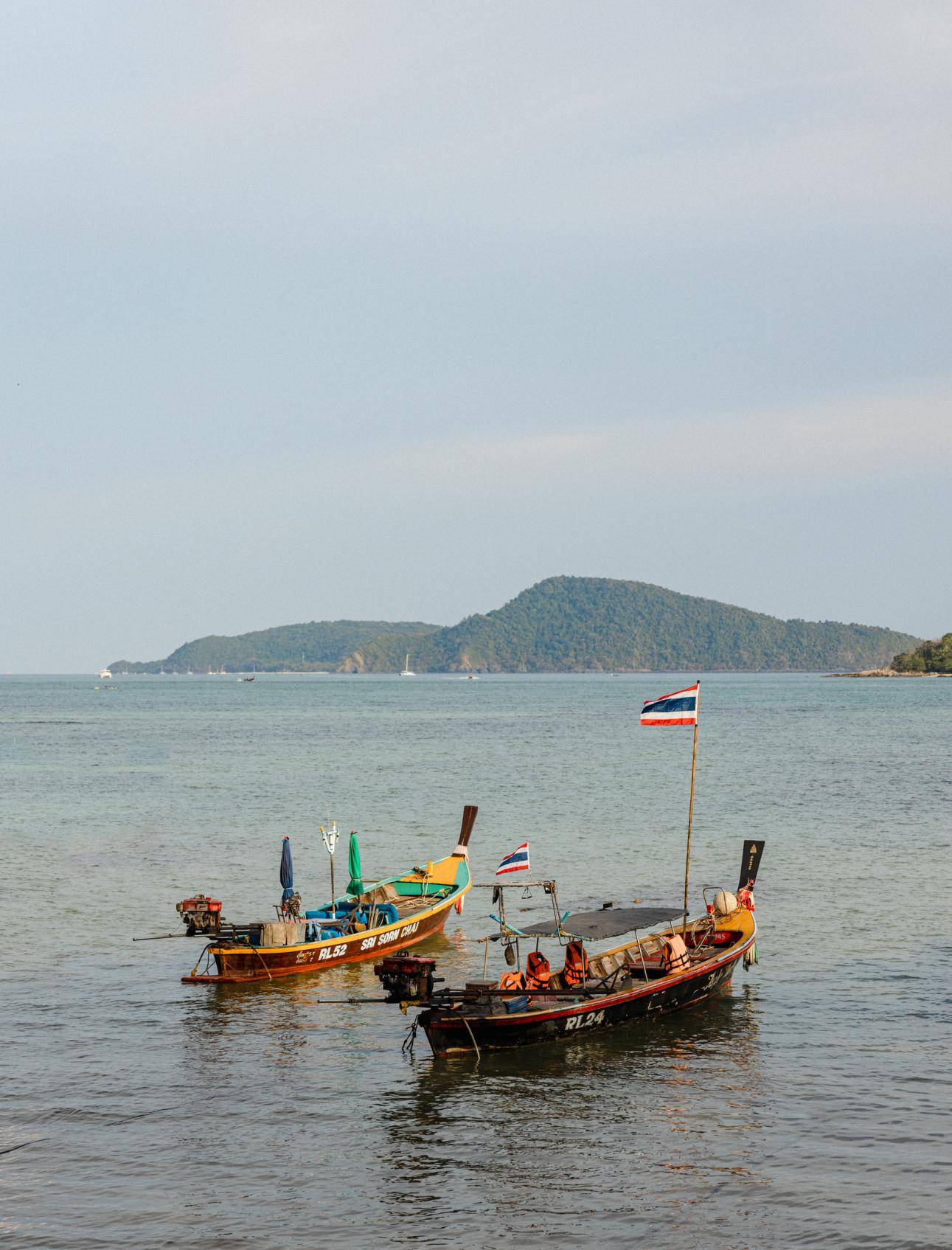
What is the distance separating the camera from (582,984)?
2572cm

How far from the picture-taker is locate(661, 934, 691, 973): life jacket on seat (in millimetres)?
26859

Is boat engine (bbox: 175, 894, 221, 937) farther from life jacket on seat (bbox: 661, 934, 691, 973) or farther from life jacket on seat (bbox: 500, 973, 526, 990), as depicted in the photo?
life jacket on seat (bbox: 661, 934, 691, 973)

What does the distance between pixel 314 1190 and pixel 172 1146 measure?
2827mm

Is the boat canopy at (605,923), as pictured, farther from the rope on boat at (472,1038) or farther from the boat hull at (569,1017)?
the rope on boat at (472,1038)

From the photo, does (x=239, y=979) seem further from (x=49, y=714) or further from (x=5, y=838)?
(x=49, y=714)

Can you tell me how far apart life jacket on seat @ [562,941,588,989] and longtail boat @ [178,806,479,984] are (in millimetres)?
6698

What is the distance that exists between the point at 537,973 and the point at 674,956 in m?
3.41

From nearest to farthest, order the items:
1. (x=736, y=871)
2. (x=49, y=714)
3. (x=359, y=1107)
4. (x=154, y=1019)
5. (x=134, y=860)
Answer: (x=359, y=1107)
(x=154, y=1019)
(x=736, y=871)
(x=134, y=860)
(x=49, y=714)

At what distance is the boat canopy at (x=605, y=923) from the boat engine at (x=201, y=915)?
295 inches

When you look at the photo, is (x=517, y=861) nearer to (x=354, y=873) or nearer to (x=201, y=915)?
(x=354, y=873)

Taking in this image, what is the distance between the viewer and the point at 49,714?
185500mm

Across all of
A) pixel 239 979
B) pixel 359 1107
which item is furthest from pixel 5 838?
pixel 359 1107

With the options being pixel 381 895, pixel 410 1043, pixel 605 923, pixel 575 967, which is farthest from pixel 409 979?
pixel 381 895

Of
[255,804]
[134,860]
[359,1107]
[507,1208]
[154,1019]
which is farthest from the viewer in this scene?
[255,804]
